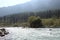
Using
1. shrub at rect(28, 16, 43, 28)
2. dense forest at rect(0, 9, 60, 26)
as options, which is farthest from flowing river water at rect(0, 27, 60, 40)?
dense forest at rect(0, 9, 60, 26)

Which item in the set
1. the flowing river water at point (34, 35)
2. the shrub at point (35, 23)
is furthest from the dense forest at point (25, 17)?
the flowing river water at point (34, 35)

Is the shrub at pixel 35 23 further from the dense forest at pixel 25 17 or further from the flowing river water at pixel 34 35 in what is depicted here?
the dense forest at pixel 25 17

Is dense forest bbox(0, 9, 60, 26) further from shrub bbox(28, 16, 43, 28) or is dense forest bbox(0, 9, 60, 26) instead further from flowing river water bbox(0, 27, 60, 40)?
flowing river water bbox(0, 27, 60, 40)

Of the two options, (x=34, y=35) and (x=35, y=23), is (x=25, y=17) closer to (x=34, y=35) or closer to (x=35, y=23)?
(x=35, y=23)

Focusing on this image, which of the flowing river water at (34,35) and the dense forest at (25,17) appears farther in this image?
the dense forest at (25,17)

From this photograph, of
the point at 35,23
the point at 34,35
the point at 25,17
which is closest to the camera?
the point at 34,35

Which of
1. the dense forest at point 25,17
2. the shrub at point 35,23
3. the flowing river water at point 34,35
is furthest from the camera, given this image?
the dense forest at point 25,17

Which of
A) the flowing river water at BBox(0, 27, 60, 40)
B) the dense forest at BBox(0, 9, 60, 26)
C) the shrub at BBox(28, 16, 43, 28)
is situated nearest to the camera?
the flowing river water at BBox(0, 27, 60, 40)

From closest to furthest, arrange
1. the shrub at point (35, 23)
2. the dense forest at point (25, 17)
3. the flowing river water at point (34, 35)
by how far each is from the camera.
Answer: the flowing river water at point (34, 35)
the shrub at point (35, 23)
the dense forest at point (25, 17)

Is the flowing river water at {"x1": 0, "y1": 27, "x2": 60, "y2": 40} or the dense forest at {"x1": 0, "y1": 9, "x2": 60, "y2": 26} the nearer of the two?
the flowing river water at {"x1": 0, "y1": 27, "x2": 60, "y2": 40}

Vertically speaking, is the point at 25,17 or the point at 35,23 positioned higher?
the point at 35,23

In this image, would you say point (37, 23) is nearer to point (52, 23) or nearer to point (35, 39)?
point (52, 23)

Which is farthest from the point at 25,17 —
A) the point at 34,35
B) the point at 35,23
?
the point at 34,35

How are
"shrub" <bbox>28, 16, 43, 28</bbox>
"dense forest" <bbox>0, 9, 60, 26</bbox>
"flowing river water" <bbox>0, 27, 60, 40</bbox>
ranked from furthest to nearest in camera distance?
1. "dense forest" <bbox>0, 9, 60, 26</bbox>
2. "shrub" <bbox>28, 16, 43, 28</bbox>
3. "flowing river water" <bbox>0, 27, 60, 40</bbox>
